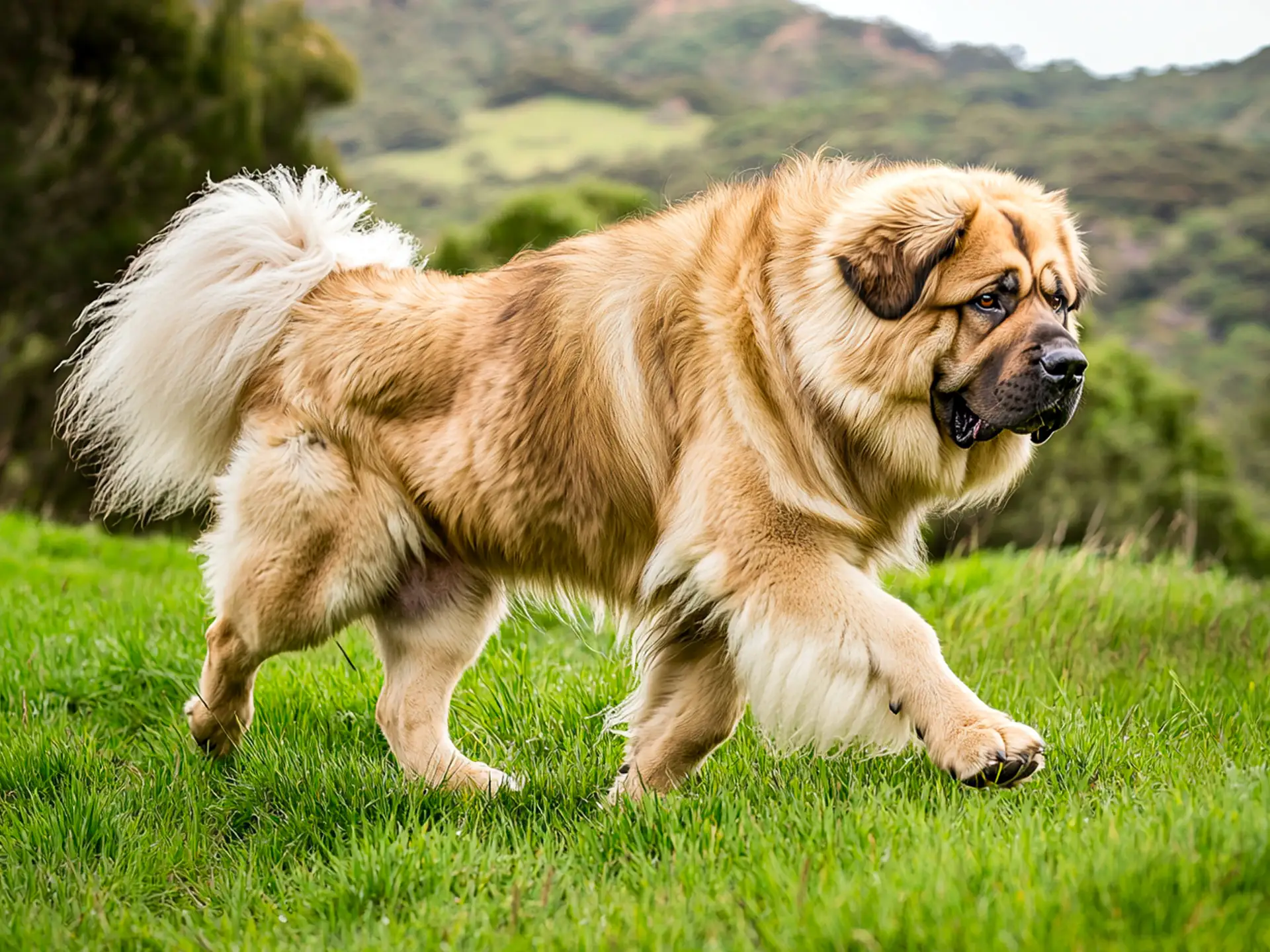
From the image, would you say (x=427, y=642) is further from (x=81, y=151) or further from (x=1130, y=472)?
(x=1130, y=472)

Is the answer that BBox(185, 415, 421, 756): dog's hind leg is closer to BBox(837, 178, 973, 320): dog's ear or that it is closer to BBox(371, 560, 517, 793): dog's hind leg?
BBox(371, 560, 517, 793): dog's hind leg

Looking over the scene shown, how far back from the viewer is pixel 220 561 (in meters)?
4.54

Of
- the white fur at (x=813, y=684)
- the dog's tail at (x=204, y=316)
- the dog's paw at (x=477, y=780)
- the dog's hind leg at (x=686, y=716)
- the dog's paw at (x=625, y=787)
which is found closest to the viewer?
the white fur at (x=813, y=684)

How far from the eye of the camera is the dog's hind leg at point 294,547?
4.32 meters

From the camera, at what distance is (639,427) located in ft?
13.4

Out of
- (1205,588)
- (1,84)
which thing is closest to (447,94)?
(1,84)

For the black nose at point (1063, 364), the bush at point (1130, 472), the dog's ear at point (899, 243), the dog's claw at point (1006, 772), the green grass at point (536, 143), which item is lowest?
the bush at point (1130, 472)

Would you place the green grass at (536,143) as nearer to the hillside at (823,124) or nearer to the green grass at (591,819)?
the hillside at (823,124)

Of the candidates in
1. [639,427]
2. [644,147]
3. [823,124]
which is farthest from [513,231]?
[644,147]

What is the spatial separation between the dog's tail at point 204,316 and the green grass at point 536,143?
59.0 metres

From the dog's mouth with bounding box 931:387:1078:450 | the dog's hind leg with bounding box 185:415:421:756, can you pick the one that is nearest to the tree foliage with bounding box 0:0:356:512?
the dog's hind leg with bounding box 185:415:421:756

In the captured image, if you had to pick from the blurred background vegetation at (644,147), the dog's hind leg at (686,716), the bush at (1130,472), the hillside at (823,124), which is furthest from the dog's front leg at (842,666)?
the hillside at (823,124)

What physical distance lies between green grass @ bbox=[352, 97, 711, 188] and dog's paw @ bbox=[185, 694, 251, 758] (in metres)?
59.8

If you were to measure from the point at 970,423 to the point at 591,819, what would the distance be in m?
1.70
